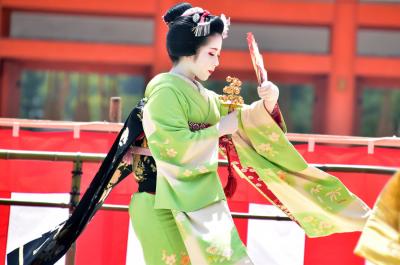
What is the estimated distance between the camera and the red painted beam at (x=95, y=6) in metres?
9.74

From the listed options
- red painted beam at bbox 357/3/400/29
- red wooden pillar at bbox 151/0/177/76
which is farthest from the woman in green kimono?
red painted beam at bbox 357/3/400/29

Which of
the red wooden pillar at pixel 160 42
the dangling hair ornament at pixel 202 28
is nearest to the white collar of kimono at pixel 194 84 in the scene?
the dangling hair ornament at pixel 202 28

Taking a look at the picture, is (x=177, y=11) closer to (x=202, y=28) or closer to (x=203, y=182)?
(x=202, y=28)

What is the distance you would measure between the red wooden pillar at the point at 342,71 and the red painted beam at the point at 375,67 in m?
0.09

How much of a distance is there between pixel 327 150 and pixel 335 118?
16.7ft

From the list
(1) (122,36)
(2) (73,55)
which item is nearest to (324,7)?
(1) (122,36)

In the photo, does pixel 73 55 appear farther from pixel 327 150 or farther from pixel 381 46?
pixel 327 150

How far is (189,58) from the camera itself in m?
3.32

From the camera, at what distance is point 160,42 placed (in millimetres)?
9609

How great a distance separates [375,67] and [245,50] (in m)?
1.59

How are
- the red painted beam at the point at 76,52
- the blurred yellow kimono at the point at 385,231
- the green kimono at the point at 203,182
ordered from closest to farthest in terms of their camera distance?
the blurred yellow kimono at the point at 385,231
the green kimono at the point at 203,182
the red painted beam at the point at 76,52

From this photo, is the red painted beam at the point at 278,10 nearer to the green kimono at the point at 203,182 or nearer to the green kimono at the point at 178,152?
the green kimono at the point at 203,182

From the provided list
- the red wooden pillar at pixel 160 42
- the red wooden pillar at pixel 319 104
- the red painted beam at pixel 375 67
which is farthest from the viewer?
the red wooden pillar at pixel 319 104

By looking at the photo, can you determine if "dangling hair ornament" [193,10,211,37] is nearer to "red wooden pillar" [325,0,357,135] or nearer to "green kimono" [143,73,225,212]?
"green kimono" [143,73,225,212]
